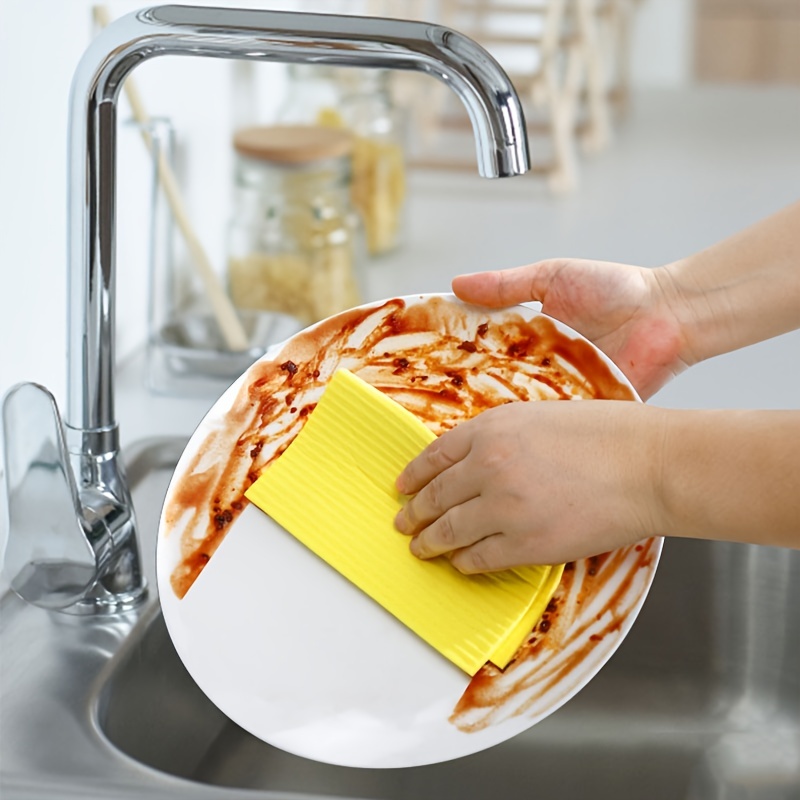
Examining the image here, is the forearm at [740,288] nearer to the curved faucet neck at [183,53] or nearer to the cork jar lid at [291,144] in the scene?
the curved faucet neck at [183,53]

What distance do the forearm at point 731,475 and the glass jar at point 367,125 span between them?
97 centimetres

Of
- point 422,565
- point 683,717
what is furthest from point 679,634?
point 422,565

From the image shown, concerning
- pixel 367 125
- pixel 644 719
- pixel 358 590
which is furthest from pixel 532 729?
pixel 367 125

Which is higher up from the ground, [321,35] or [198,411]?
[321,35]

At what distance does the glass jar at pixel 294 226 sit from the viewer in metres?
1.21

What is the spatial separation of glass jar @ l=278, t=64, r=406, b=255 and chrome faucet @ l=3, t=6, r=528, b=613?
88 cm

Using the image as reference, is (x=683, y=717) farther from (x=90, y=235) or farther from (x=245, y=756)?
(x=90, y=235)

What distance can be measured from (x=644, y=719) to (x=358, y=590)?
0.27 m

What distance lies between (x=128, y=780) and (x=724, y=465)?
13.3 inches

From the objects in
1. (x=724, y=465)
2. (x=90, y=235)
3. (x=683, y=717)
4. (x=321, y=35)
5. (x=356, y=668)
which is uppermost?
(x=321, y=35)

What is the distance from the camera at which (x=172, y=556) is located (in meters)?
0.67

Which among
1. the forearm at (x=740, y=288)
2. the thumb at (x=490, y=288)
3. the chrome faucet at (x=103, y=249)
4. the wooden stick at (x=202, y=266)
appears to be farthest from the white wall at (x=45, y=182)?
the forearm at (x=740, y=288)

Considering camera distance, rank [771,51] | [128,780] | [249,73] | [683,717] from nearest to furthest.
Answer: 1. [128,780]
2. [683,717]
3. [249,73]
4. [771,51]

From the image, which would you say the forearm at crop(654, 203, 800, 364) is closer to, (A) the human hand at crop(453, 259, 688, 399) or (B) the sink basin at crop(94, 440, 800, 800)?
(A) the human hand at crop(453, 259, 688, 399)
